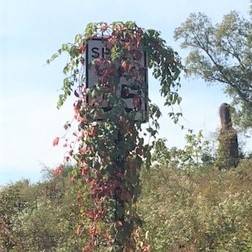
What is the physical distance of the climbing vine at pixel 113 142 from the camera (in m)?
4.76

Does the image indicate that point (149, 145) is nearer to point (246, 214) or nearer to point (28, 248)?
point (246, 214)

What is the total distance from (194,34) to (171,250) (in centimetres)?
1997

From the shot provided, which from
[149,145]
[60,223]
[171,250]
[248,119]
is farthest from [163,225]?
[248,119]

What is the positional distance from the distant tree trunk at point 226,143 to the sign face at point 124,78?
13251 mm

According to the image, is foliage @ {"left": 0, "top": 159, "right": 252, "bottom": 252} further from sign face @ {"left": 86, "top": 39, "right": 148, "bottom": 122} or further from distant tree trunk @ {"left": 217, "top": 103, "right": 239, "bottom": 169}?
distant tree trunk @ {"left": 217, "top": 103, "right": 239, "bottom": 169}

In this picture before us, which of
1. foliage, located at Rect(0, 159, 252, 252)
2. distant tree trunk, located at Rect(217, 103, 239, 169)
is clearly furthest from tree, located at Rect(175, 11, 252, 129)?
foliage, located at Rect(0, 159, 252, 252)

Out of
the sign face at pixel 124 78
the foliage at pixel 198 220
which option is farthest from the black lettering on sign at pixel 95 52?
the foliage at pixel 198 220

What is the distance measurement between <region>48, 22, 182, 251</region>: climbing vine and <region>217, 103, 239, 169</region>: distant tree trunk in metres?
13.2

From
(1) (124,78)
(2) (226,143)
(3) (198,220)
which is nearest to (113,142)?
(1) (124,78)

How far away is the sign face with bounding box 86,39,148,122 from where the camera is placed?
4.78 m

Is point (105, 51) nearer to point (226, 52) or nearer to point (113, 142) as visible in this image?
point (113, 142)

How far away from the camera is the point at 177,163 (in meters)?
12.4

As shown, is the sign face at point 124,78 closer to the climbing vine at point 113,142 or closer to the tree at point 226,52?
the climbing vine at point 113,142

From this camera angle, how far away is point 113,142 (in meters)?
4.76
